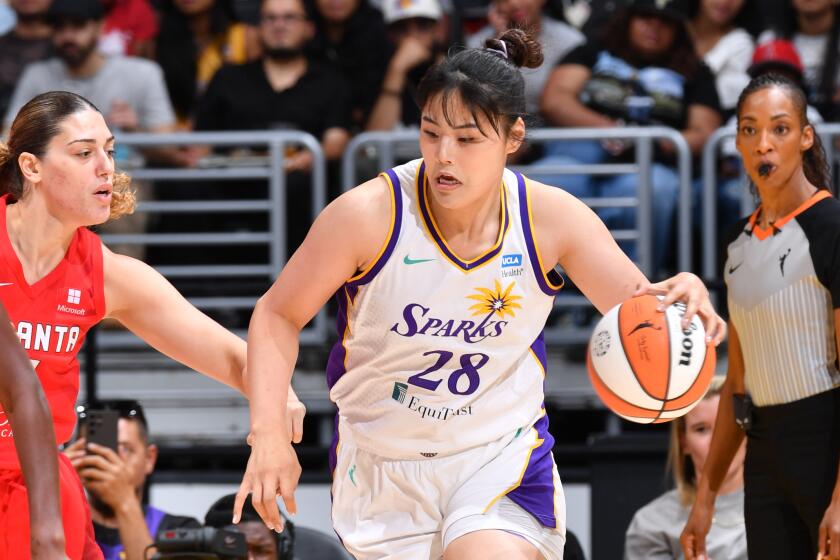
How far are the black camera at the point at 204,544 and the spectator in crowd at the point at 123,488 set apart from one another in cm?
23

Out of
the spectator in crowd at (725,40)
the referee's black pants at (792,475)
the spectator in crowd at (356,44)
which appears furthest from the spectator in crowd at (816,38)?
the referee's black pants at (792,475)

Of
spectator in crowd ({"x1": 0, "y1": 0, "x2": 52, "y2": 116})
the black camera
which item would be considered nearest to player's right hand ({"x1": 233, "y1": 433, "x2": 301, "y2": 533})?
the black camera

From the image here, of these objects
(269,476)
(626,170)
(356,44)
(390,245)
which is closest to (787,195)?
(390,245)

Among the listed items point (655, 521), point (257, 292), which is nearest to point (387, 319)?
point (655, 521)

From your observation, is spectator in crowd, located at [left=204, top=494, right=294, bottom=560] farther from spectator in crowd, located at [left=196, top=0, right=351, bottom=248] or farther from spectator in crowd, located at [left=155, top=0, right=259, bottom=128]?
spectator in crowd, located at [left=155, top=0, right=259, bottom=128]

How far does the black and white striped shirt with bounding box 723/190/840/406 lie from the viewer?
413 cm

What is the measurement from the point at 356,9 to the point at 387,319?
434cm

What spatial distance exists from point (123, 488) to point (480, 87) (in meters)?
2.50

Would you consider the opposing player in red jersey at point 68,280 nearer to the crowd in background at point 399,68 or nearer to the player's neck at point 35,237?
the player's neck at point 35,237

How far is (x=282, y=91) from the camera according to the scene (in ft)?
23.0

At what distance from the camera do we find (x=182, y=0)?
7.62 m

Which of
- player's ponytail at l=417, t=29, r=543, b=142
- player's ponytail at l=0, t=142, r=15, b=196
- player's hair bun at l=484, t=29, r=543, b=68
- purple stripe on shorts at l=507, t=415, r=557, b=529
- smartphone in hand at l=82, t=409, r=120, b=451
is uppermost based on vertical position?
player's hair bun at l=484, t=29, r=543, b=68

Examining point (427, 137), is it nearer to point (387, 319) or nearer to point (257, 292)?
point (387, 319)

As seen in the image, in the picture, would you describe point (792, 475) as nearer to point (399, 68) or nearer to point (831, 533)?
point (831, 533)
